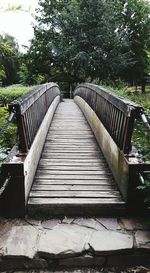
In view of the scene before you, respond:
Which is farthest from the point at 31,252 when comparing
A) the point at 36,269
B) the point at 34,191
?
the point at 34,191

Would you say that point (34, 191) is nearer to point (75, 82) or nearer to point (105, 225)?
point (105, 225)

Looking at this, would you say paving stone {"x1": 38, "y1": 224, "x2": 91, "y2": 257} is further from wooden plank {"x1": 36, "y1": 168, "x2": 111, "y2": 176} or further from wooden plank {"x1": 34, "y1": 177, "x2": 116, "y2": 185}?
wooden plank {"x1": 36, "y1": 168, "x2": 111, "y2": 176}

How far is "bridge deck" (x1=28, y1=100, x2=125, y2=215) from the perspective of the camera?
12.5ft

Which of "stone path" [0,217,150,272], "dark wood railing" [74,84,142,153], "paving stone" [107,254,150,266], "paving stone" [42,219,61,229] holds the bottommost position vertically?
"paving stone" [107,254,150,266]

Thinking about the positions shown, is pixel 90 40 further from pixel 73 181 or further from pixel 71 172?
pixel 73 181

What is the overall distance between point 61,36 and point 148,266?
22254 millimetres

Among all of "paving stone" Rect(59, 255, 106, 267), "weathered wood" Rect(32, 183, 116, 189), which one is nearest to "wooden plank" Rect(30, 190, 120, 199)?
"weathered wood" Rect(32, 183, 116, 189)

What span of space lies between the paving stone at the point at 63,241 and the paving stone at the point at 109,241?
96 mm

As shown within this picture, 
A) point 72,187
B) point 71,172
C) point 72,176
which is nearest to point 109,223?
point 72,187

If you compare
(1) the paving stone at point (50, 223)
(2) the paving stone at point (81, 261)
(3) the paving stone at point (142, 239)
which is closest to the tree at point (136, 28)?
(1) the paving stone at point (50, 223)

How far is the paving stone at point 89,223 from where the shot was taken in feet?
11.5

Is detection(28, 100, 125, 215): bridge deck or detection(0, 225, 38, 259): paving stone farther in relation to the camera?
detection(28, 100, 125, 215): bridge deck

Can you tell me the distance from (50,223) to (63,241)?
0.42 meters

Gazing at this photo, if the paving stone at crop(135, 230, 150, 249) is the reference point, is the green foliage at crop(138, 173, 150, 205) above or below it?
above
